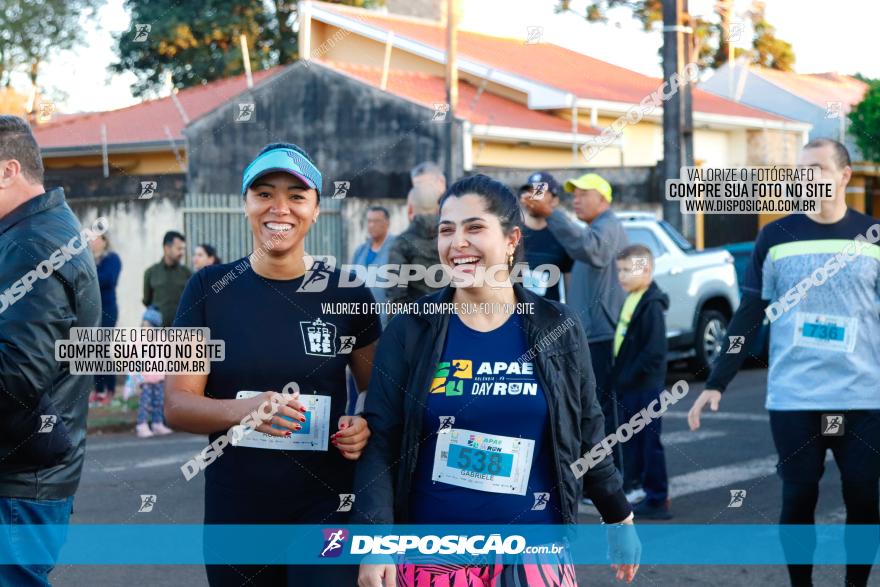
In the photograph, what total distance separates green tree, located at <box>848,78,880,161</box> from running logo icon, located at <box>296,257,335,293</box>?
111 ft

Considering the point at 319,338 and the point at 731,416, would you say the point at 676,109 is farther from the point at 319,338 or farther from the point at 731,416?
the point at 319,338

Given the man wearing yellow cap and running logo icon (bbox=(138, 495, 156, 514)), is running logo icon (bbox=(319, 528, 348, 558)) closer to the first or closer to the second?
the man wearing yellow cap

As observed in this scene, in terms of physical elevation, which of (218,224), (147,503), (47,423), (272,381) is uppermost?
(218,224)

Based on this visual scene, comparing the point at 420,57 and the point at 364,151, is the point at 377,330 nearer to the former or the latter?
the point at 364,151

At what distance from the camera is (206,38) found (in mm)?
37812

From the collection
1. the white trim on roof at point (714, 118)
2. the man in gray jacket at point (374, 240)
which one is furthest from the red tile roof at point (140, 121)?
the man in gray jacket at point (374, 240)

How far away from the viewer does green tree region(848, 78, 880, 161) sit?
35.4 m

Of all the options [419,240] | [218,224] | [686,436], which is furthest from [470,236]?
[218,224]

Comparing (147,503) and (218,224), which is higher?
(218,224)

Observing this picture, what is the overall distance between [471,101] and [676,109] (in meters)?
8.62

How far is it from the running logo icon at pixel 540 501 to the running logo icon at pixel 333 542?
600 millimetres

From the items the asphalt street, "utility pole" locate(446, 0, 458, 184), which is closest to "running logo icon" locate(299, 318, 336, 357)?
the asphalt street

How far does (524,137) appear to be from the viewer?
24.8m

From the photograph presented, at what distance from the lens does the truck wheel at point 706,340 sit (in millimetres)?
15086
